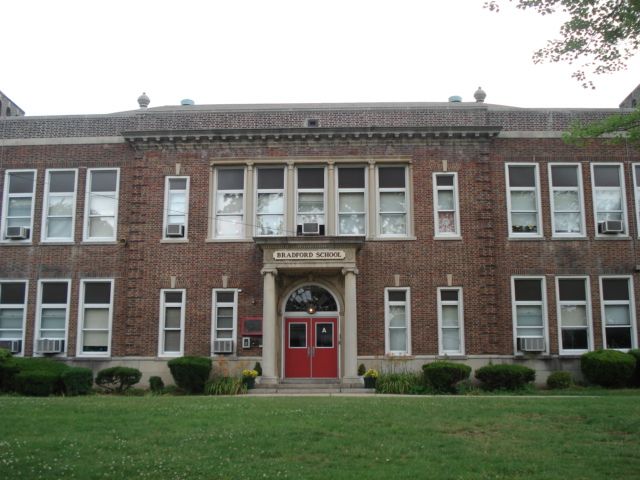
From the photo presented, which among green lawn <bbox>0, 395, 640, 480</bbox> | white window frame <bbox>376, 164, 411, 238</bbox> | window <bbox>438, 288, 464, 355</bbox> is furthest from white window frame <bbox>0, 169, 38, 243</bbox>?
window <bbox>438, 288, 464, 355</bbox>

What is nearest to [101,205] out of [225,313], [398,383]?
[225,313]

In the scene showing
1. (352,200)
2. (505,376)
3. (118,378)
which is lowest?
(118,378)

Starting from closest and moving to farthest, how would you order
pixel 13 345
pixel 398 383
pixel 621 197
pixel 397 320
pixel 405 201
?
1. pixel 398 383
2. pixel 397 320
3. pixel 13 345
4. pixel 405 201
5. pixel 621 197

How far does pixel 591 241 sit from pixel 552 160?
3102mm

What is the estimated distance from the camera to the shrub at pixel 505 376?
20.4m

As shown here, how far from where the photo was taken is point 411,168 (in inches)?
912

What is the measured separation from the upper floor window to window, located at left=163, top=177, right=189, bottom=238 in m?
11.2

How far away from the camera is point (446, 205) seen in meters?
23.2

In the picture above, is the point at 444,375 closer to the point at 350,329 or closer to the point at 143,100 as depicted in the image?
the point at 350,329

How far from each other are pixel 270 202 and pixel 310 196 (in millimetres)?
1416

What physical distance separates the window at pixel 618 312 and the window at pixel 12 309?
65.3 ft

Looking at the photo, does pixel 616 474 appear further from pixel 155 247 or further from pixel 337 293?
pixel 155 247

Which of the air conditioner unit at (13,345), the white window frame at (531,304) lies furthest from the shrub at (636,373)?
the air conditioner unit at (13,345)

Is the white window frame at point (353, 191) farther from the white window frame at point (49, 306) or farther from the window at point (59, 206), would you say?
the white window frame at point (49, 306)
